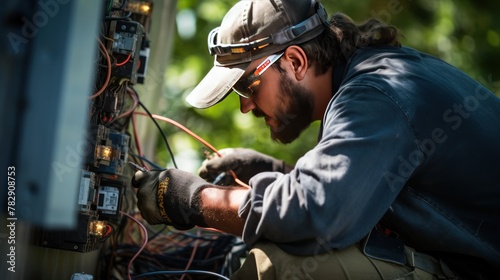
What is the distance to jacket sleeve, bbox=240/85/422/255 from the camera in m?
2.54

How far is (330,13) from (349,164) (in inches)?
266

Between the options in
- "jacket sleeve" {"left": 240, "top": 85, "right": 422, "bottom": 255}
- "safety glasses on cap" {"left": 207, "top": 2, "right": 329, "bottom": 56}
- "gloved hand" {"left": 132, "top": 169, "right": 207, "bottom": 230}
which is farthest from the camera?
"safety glasses on cap" {"left": 207, "top": 2, "right": 329, "bottom": 56}

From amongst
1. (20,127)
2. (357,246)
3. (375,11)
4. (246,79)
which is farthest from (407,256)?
(375,11)

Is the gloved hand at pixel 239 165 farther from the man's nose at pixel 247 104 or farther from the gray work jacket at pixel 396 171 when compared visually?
the gray work jacket at pixel 396 171

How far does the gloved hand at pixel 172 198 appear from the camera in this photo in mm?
2938

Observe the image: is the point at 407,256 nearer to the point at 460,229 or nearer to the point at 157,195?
the point at 460,229

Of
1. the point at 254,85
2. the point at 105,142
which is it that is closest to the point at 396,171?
the point at 254,85

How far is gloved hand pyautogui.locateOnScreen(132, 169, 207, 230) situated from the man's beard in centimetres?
53

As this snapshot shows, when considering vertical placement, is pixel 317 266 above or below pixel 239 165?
below

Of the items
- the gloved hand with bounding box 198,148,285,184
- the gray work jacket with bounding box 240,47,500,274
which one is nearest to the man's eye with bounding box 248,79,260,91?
the gray work jacket with bounding box 240,47,500,274

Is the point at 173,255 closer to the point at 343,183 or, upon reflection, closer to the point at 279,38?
the point at 279,38

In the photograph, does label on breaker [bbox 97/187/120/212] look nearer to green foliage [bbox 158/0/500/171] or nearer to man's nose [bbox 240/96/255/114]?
man's nose [bbox 240/96/255/114]

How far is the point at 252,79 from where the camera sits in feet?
10.5

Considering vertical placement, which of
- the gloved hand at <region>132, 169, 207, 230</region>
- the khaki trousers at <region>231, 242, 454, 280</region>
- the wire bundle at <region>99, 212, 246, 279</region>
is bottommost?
the wire bundle at <region>99, 212, 246, 279</region>
